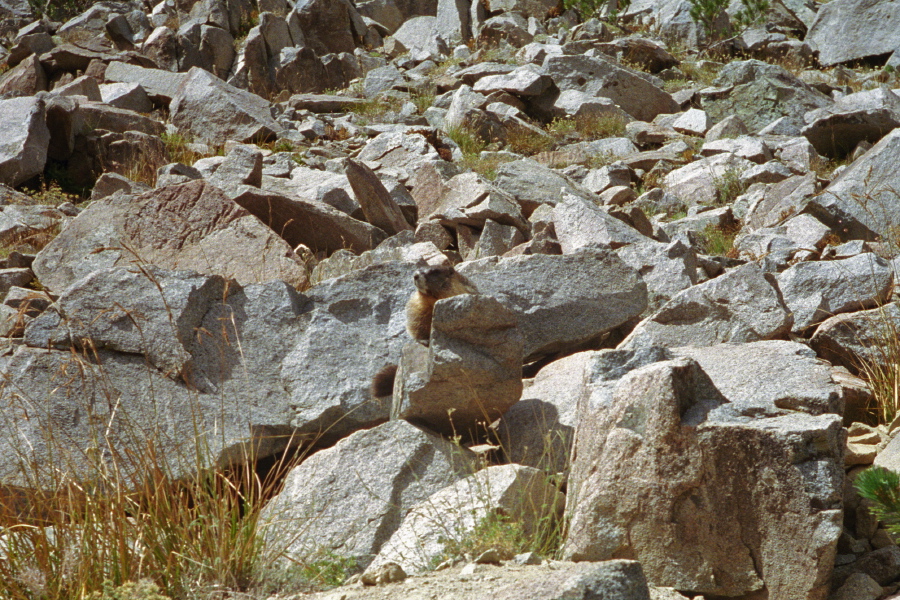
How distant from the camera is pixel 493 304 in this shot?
4215mm

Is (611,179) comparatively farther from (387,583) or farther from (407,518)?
(387,583)

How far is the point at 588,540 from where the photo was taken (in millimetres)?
3096

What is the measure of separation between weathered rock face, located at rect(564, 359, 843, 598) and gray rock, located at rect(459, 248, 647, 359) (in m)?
2.23

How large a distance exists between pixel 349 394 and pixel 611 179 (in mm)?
6434

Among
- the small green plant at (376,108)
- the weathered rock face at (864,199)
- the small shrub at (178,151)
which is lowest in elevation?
the small green plant at (376,108)

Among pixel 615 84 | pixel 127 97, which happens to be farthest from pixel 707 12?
pixel 127 97

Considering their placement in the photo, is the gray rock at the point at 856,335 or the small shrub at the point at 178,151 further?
the small shrub at the point at 178,151

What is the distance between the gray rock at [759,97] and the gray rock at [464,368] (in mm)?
10118

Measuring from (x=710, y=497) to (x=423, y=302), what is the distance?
2.28 m

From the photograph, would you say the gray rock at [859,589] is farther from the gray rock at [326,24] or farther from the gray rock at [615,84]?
the gray rock at [326,24]

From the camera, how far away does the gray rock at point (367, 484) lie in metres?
3.66

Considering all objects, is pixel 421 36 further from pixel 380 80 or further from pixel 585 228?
pixel 585 228

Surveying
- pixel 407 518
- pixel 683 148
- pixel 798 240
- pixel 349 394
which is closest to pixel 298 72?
pixel 683 148

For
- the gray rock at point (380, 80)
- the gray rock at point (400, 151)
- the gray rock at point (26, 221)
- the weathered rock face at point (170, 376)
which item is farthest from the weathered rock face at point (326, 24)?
the weathered rock face at point (170, 376)
